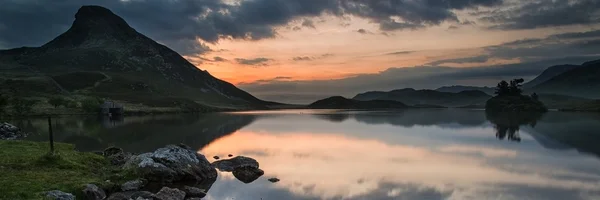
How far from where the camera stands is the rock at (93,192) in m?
26.2

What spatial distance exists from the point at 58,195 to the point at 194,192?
9.42m

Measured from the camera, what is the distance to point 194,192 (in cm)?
3061

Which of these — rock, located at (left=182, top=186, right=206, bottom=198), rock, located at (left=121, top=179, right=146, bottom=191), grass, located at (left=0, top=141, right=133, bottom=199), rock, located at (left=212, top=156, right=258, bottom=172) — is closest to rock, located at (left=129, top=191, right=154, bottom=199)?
rock, located at (left=121, top=179, right=146, bottom=191)

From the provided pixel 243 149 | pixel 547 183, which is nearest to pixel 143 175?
pixel 243 149

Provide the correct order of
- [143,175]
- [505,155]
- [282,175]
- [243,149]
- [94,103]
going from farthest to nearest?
[94,103] → [243,149] → [505,155] → [282,175] → [143,175]

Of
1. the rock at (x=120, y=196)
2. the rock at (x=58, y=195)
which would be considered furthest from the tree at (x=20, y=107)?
the rock at (x=58, y=195)

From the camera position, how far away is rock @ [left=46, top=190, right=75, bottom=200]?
75.7ft

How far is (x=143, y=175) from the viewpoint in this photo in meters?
33.6

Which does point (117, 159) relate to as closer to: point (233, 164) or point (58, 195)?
point (233, 164)

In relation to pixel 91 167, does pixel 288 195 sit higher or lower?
lower

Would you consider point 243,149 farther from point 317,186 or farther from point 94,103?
point 94,103

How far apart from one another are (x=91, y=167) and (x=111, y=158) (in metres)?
6.57

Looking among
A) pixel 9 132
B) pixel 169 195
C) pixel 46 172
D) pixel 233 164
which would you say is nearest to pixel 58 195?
pixel 169 195

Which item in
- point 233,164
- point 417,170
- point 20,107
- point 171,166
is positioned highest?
point 20,107
